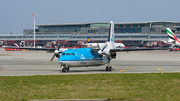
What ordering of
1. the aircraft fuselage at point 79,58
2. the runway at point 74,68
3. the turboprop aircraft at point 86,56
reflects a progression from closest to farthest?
the aircraft fuselage at point 79,58, the turboprop aircraft at point 86,56, the runway at point 74,68

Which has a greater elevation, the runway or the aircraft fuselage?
the aircraft fuselage

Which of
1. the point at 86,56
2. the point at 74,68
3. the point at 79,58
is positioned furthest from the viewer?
the point at 74,68

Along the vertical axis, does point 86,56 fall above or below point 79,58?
above

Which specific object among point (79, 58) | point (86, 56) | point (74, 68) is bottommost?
point (74, 68)

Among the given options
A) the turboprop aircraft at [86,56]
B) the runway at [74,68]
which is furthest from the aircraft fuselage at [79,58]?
the runway at [74,68]

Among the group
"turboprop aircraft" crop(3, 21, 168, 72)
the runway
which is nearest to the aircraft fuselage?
"turboprop aircraft" crop(3, 21, 168, 72)

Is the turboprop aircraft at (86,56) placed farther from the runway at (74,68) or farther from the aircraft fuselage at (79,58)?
the runway at (74,68)

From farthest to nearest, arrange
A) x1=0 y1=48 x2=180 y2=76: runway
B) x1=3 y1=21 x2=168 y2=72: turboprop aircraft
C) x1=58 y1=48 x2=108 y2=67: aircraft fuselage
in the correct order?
1. x1=0 y1=48 x2=180 y2=76: runway
2. x1=3 y1=21 x2=168 y2=72: turboprop aircraft
3. x1=58 y1=48 x2=108 y2=67: aircraft fuselage

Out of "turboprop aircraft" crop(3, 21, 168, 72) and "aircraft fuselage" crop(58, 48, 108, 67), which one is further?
"turboprop aircraft" crop(3, 21, 168, 72)

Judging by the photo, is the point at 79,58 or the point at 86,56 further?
the point at 86,56

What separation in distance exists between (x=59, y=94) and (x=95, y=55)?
18.4 meters

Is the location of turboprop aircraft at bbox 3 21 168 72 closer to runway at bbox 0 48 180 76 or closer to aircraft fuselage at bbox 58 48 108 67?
aircraft fuselage at bbox 58 48 108 67

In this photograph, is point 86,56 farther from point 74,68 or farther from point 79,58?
point 74,68

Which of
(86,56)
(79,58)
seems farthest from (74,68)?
(79,58)
